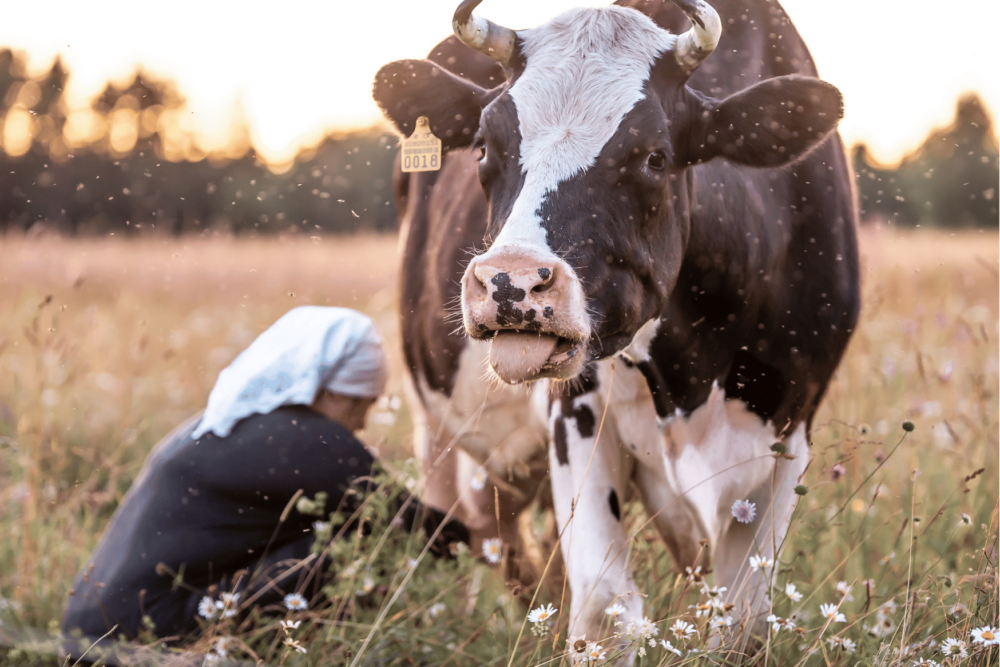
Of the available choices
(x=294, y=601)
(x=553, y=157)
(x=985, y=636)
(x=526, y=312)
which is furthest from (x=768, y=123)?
(x=294, y=601)

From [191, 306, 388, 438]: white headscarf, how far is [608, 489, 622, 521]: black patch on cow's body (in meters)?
1.14

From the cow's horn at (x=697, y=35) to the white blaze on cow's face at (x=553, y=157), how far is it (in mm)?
53

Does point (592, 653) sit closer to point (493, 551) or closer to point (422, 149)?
point (493, 551)

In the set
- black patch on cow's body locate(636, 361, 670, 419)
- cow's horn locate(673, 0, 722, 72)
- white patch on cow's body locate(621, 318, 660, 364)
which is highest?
cow's horn locate(673, 0, 722, 72)

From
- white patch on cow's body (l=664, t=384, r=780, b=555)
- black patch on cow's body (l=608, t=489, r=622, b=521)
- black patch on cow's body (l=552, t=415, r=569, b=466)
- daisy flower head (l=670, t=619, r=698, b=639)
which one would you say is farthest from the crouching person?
daisy flower head (l=670, t=619, r=698, b=639)

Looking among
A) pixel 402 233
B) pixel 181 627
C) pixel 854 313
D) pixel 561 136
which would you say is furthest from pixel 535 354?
pixel 402 233

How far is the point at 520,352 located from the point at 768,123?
898 millimetres

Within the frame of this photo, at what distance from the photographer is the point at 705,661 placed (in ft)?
6.66

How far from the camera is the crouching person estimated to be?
2875 millimetres

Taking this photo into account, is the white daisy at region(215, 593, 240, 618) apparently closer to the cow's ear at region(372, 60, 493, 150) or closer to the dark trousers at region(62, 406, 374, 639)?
the dark trousers at region(62, 406, 374, 639)

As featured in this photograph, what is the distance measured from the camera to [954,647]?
6.07 feet

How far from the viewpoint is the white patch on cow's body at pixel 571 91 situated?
1938mm

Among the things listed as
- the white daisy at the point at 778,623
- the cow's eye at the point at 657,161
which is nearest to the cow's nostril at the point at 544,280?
the cow's eye at the point at 657,161

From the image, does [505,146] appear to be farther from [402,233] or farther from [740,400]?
[402,233]
